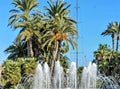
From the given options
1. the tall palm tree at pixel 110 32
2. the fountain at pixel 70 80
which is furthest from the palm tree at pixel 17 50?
the tall palm tree at pixel 110 32

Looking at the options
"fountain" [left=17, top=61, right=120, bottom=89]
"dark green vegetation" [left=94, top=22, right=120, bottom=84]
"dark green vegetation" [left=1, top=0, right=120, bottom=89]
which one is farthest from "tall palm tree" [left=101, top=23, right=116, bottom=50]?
"fountain" [left=17, top=61, right=120, bottom=89]

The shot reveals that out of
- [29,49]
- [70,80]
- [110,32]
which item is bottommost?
[70,80]

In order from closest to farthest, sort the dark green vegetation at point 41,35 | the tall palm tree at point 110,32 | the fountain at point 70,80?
the fountain at point 70,80
the dark green vegetation at point 41,35
the tall palm tree at point 110,32

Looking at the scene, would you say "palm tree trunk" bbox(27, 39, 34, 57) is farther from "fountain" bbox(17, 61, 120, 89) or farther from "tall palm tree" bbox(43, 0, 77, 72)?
"fountain" bbox(17, 61, 120, 89)

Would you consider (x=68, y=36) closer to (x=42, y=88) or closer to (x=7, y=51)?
(x=7, y=51)

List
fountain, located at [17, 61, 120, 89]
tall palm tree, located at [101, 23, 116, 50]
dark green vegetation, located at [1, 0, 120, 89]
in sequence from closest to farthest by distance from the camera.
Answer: fountain, located at [17, 61, 120, 89], dark green vegetation, located at [1, 0, 120, 89], tall palm tree, located at [101, 23, 116, 50]

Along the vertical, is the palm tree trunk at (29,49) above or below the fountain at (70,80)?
above

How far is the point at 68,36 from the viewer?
5169 centimetres

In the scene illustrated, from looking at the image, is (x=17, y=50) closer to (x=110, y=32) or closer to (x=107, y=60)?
(x=107, y=60)

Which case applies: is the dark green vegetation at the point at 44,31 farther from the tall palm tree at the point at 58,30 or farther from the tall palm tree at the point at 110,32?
the tall palm tree at the point at 110,32

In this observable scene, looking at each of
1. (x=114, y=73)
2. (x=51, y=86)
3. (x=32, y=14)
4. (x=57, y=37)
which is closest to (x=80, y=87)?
(x=51, y=86)

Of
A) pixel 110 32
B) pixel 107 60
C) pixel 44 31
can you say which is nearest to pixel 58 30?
pixel 44 31

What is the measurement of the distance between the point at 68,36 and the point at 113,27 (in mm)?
25738

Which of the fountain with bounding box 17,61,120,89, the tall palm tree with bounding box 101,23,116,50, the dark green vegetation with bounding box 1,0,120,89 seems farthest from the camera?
the tall palm tree with bounding box 101,23,116,50
